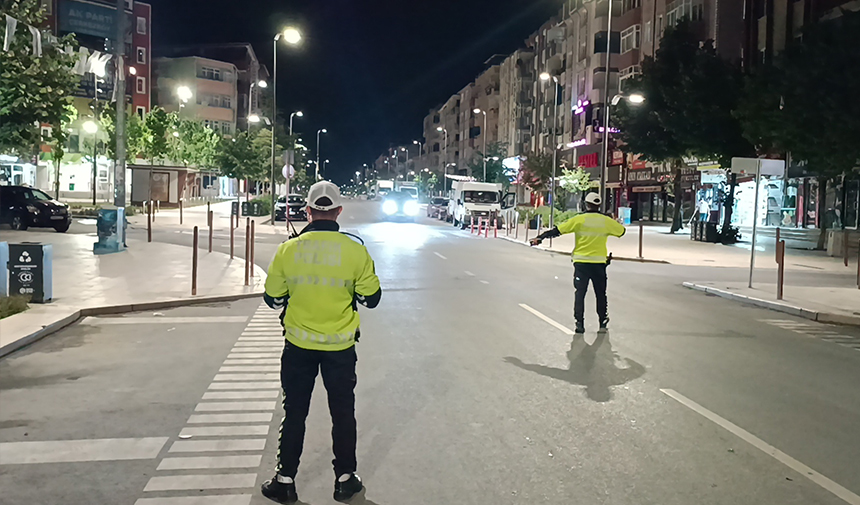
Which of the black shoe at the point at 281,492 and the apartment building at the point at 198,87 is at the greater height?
the apartment building at the point at 198,87

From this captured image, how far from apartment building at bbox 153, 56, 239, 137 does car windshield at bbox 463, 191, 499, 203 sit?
56.2 m

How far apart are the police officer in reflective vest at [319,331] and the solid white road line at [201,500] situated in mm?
154

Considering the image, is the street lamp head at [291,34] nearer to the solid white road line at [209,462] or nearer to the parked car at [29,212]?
the parked car at [29,212]

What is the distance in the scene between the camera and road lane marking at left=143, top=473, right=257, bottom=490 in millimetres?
5004

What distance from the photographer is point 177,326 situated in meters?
11.2

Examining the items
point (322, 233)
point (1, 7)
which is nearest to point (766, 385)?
point (322, 233)

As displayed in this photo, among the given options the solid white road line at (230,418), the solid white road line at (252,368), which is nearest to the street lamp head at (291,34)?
the solid white road line at (252,368)

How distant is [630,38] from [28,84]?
4502cm

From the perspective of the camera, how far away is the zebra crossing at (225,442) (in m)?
4.93

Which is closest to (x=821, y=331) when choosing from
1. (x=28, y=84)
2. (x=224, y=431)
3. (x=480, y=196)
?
(x=224, y=431)

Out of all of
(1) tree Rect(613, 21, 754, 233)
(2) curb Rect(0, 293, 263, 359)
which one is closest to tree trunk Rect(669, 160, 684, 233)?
(1) tree Rect(613, 21, 754, 233)

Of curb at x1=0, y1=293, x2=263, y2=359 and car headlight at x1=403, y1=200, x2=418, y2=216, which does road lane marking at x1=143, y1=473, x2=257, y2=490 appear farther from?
car headlight at x1=403, y1=200, x2=418, y2=216

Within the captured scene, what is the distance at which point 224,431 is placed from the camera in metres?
6.25

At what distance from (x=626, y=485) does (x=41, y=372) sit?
19.8 ft
